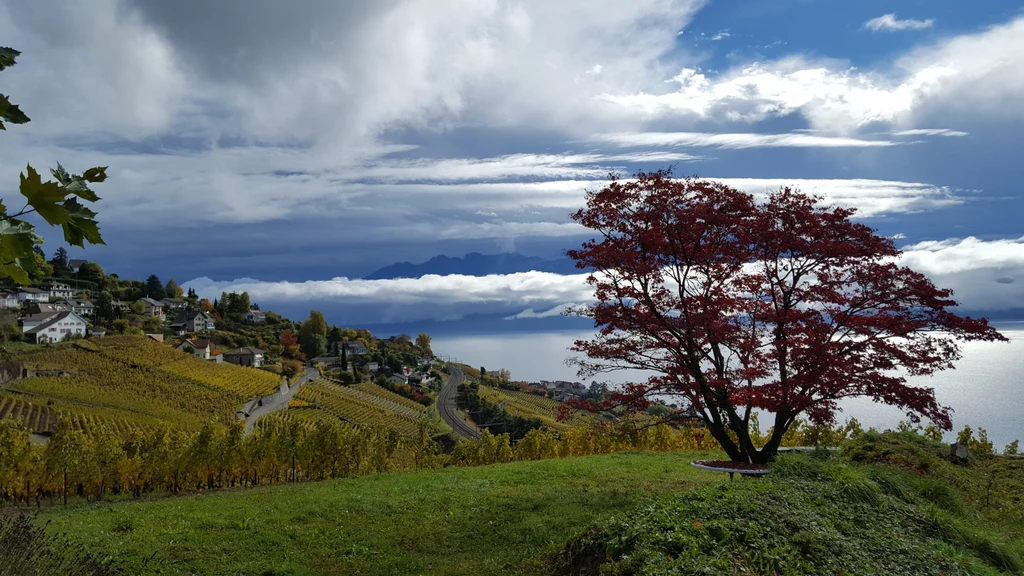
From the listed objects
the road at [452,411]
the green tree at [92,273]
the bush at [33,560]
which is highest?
the green tree at [92,273]

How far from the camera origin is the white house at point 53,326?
75125 millimetres

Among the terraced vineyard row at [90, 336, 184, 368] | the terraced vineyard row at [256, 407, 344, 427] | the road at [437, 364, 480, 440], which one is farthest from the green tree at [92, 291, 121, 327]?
the road at [437, 364, 480, 440]

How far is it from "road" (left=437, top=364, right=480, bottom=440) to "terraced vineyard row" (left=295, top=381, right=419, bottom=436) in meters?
5.49

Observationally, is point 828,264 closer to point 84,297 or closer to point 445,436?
point 445,436

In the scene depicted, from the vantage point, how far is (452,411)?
81.2 metres

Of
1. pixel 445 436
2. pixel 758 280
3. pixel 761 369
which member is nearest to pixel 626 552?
pixel 761 369

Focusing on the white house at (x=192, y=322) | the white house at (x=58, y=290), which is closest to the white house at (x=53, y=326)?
the white house at (x=58, y=290)

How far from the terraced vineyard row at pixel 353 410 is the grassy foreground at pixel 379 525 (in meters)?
44.8

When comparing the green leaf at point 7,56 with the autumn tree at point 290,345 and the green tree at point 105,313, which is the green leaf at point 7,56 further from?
the autumn tree at point 290,345

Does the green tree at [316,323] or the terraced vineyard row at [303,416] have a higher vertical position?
the green tree at [316,323]

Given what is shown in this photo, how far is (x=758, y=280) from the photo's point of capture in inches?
469

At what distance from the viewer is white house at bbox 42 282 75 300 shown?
10031 centimetres

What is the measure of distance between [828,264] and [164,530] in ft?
41.8

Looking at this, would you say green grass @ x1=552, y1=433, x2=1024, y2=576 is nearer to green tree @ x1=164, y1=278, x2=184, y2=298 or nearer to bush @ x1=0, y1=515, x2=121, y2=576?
bush @ x1=0, y1=515, x2=121, y2=576
